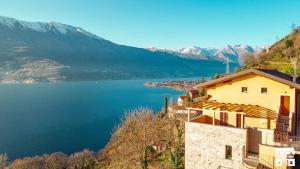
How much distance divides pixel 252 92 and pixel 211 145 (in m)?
4.62

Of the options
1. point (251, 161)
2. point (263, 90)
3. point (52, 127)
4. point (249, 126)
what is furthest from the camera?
point (52, 127)

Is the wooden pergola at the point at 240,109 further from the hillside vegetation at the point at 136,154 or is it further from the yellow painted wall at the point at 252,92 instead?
the hillside vegetation at the point at 136,154

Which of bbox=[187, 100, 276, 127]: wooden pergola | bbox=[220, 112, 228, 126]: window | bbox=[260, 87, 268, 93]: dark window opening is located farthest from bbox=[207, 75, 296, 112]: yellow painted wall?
bbox=[220, 112, 228, 126]: window

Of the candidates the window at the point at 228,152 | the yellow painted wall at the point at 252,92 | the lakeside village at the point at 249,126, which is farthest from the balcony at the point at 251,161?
the yellow painted wall at the point at 252,92

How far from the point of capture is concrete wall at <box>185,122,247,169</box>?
1397 centimetres

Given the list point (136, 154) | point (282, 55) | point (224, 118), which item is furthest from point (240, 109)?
point (282, 55)

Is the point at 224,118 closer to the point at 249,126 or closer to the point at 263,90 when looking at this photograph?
the point at 249,126

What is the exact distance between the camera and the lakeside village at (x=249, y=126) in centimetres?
1317

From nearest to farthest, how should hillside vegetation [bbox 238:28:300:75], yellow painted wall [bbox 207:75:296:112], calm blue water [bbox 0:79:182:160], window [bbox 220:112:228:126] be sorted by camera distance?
yellow painted wall [bbox 207:75:296:112], window [bbox 220:112:228:126], hillside vegetation [bbox 238:28:300:75], calm blue water [bbox 0:79:182:160]

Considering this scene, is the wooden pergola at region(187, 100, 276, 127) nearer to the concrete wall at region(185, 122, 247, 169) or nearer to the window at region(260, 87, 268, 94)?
the window at region(260, 87, 268, 94)

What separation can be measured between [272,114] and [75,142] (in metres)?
49.5

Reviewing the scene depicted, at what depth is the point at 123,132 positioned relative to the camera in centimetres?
3778

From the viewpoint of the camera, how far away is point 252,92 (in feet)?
53.0

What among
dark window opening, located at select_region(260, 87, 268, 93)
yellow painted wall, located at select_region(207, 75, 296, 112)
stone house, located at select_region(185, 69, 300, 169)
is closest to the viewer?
stone house, located at select_region(185, 69, 300, 169)
